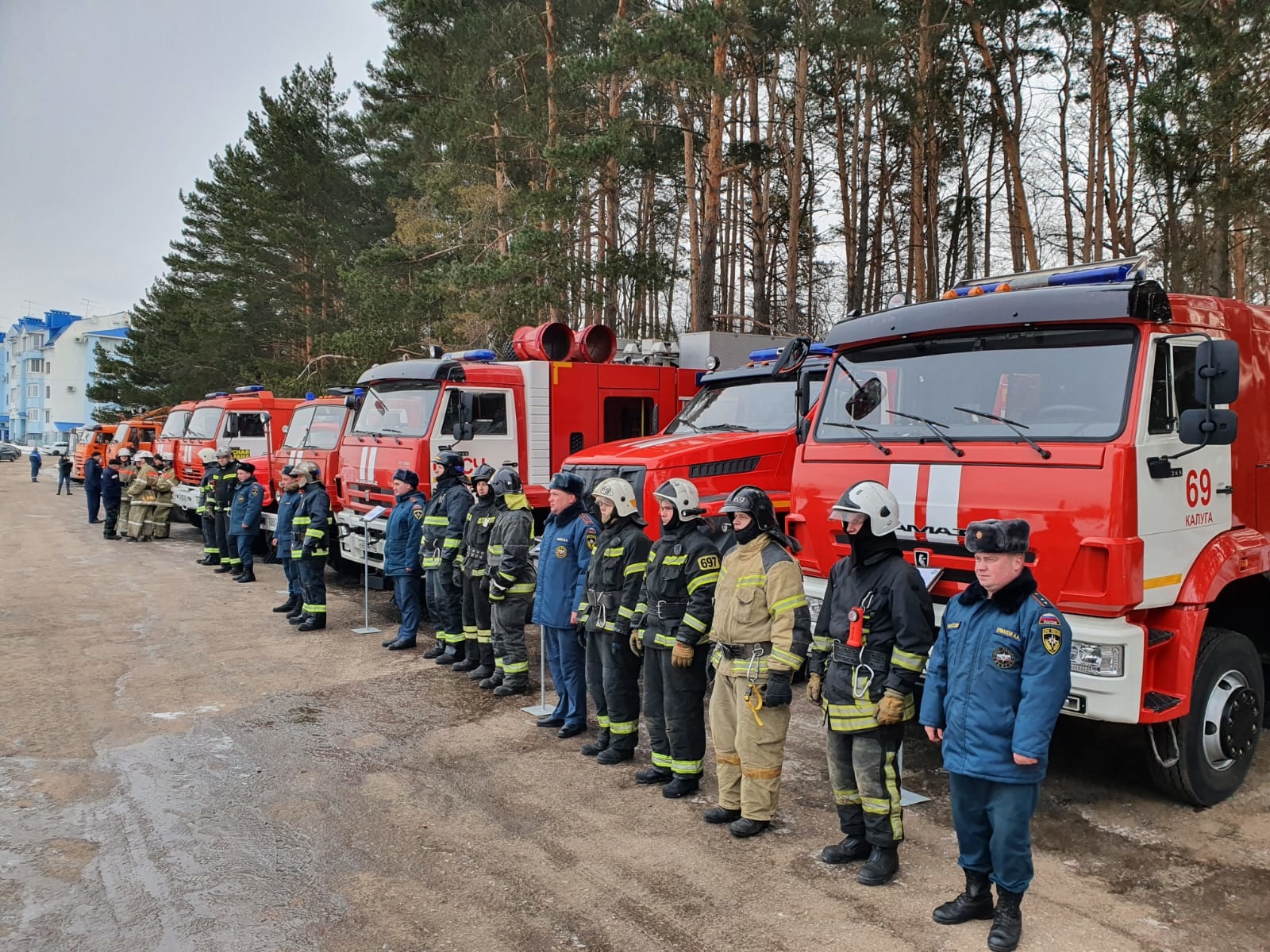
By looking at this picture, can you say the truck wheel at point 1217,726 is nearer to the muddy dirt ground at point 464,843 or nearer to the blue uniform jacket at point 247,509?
the muddy dirt ground at point 464,843

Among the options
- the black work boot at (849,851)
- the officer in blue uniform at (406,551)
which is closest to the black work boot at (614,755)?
the black work boot at (849,851)

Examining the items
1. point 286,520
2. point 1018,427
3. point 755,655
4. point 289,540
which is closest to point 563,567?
point 755,655

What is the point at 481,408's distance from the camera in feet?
35.6

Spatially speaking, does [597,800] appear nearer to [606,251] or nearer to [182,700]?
[182,700]

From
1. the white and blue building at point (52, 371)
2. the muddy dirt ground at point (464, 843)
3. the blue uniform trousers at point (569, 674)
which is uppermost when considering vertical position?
the white and blue building at point (52, 371)

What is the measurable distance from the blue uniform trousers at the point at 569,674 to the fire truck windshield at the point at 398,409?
4680 millimetres

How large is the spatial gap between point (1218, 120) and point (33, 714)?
14497 millimetres

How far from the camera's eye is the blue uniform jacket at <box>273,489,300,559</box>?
1089cm

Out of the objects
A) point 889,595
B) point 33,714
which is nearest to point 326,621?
point 33,714

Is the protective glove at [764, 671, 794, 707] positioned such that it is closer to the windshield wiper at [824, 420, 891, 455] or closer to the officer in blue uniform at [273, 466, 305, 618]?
the windshield wiper at [824, 420, 891, 455]

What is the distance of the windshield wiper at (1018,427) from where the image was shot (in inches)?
186

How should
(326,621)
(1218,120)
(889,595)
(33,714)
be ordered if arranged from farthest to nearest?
(1218,120) → (326,621) → (33,714) → (889,595)

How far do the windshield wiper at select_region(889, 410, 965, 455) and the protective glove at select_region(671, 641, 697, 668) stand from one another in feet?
5.93

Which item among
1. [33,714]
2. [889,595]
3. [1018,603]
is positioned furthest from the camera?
[33,714]
